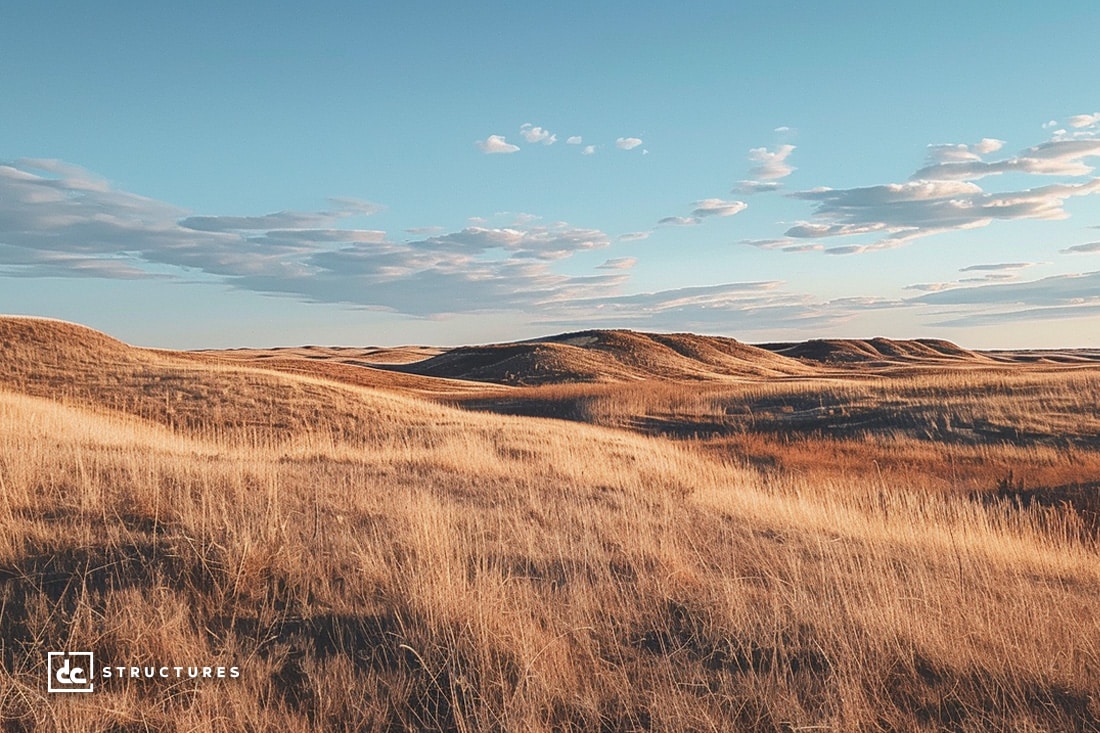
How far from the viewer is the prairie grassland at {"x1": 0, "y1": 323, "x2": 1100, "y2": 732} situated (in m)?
3.79

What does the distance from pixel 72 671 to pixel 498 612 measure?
2305mm

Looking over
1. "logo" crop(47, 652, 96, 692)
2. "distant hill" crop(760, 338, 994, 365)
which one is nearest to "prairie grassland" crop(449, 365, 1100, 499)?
"logo" crop(47, 652, 96, 692)

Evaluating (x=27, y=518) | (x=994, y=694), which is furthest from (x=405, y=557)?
(x=994, y=694)

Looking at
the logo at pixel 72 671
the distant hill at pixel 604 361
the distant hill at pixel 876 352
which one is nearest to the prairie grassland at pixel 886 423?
the logo at pixel 72 671

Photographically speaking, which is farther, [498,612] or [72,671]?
[498,612]

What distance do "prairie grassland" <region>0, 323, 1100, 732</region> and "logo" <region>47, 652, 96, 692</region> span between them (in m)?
0.06

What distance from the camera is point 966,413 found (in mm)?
26562

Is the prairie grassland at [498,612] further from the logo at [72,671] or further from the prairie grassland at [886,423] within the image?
the prairie grassland at [886,423]

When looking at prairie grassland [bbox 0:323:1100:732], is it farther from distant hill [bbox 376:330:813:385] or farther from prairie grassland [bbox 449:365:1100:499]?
distant hill [bbox 376:330:813:385]

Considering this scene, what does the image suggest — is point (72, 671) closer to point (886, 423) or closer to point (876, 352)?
point (886, 423)

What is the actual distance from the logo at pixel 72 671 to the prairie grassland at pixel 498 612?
61 millimetres

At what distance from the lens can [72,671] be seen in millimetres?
3992

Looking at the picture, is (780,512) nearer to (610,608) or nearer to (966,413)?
(610,608)

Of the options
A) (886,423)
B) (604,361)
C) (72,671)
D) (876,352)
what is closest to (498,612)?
(72,671)
